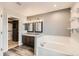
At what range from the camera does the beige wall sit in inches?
115

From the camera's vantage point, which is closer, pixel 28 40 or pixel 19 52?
pixel 19 52

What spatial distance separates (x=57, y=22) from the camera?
317 cm

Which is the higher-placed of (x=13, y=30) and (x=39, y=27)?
(x=39, y=27)

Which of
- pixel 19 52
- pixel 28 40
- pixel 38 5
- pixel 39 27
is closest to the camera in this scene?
pixel 38 5

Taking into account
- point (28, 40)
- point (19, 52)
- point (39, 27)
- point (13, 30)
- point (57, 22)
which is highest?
point (57, 22)

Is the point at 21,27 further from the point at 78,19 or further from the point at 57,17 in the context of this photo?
the point at 78,19

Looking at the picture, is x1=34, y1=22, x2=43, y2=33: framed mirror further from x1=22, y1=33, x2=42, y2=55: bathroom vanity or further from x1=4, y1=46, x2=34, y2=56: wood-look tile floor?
x1=4, y1=46, x2=34, y2=56: wood-look tile floor

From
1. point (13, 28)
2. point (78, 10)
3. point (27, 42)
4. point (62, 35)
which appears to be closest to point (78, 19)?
point (78, 10)

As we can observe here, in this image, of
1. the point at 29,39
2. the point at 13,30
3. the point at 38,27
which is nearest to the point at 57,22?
the point at 38,27

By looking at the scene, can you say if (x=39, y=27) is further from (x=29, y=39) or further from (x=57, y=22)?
(x=57, y=22)

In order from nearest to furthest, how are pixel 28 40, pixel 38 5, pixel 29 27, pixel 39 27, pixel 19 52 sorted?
pixel 38 5
pixel 19 52
pixel 39 27
pixel 28 40
pixel 29 27

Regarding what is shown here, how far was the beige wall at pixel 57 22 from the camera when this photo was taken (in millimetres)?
2930

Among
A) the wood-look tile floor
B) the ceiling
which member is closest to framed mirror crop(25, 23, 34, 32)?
the wood-look tile floor

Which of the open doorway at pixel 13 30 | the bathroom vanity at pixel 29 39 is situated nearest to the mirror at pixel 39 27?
the bathroom vanity at pixel 29 39
